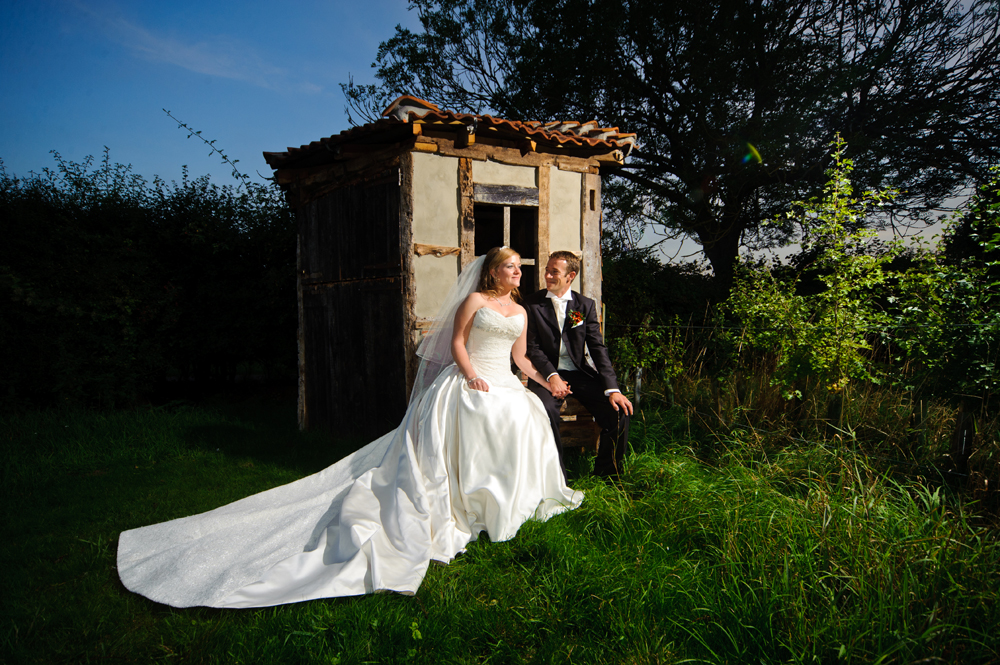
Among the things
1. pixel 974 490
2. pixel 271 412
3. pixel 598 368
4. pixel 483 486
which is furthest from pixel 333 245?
pixel 974 490

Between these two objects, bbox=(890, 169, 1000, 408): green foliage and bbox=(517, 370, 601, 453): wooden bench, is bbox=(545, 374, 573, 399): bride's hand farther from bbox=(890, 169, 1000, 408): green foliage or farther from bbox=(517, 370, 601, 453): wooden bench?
bbox=(890, 169, 1000, 408): green foliage

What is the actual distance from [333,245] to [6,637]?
4.77 meters

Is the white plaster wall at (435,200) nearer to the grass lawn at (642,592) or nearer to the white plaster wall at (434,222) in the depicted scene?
the white plaster wall at (434,222)

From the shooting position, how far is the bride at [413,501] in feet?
9.71

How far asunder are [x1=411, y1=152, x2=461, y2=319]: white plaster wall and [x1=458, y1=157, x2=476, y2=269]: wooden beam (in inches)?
1.7

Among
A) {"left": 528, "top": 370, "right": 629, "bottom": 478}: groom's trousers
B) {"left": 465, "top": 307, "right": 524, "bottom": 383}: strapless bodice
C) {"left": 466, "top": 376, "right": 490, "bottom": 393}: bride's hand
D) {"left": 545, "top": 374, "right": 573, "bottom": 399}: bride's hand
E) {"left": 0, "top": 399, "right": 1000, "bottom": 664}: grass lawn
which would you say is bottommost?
{"left": 0, "top": 399, "right": 1000, "bottom": 664}: grass lawn

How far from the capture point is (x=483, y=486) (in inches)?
141

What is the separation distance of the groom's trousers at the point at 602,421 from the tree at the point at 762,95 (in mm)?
7683

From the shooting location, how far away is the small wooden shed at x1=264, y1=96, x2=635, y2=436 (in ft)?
18.1

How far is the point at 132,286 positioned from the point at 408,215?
4.74 metres

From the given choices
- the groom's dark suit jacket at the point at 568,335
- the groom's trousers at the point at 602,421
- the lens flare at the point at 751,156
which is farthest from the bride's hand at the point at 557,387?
the lens flare at the point at 751,156

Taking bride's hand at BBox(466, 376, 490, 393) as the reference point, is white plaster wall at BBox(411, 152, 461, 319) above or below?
above

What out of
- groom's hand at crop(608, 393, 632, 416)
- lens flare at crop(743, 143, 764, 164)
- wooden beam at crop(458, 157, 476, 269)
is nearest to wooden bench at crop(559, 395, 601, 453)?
groom's hand at crop(608, 393, 632, 416)

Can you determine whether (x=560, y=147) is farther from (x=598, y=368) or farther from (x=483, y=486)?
(x=483, y=486)
